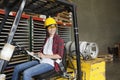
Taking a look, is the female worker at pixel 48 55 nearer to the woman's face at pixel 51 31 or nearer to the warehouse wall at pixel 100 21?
the woman's face at pixel 51 31

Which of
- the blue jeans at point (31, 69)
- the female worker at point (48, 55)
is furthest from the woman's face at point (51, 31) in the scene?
the blue jeans at point (31, 69)

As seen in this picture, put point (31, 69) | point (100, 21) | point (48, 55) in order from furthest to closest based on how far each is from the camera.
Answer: point (100, 21) → point (48, 55) → point (31, 69)

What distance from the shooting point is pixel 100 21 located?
1123 centimetres

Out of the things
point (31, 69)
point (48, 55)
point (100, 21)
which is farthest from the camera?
point (100, 21)

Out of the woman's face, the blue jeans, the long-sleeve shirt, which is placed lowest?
the blue jeans

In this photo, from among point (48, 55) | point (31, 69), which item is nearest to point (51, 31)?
point (48, 55)

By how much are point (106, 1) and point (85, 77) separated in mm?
8736

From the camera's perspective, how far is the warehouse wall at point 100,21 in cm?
958

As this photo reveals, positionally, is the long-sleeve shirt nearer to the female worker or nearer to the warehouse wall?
the female worker

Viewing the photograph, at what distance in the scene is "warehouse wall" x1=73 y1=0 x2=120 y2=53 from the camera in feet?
31.4

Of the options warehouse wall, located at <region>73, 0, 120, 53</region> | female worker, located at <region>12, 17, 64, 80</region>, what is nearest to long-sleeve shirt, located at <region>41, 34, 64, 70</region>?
female worker, located at <region>12, 17, 64, 80</region>

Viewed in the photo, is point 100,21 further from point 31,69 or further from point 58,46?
point 31,69

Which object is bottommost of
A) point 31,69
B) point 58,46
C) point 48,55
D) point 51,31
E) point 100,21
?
point 31,69

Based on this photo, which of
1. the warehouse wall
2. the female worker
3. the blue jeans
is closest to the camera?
the blue jeans
